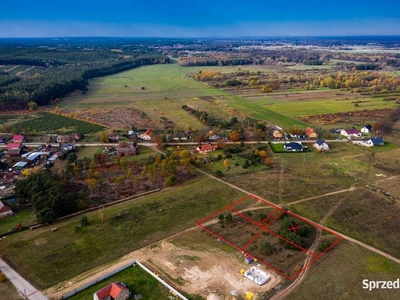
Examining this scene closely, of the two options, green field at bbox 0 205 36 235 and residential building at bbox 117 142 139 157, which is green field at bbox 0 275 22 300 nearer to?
green field at bbox 0 205 36 235

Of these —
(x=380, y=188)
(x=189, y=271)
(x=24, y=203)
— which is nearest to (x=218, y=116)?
(x=380, y=188)

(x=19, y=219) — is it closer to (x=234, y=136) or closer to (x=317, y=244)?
(x=317, y=244)

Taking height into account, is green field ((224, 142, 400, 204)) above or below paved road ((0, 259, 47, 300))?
above

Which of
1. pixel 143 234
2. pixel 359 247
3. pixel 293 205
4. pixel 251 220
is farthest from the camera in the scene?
pixel 293 205

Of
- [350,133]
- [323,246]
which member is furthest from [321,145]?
[323,246]

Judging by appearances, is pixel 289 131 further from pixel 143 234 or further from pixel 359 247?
pixel 143 234

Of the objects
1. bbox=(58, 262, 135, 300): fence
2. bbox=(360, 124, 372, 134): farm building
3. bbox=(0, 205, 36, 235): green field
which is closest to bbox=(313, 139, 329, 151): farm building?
bbox=(360, 124, 372, 134): farm building
